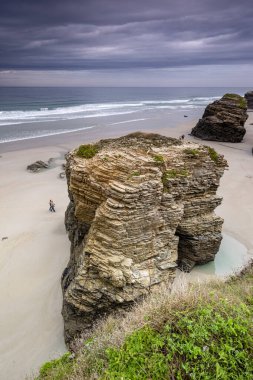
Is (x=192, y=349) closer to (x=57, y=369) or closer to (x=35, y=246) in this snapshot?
(x=57, y=369)

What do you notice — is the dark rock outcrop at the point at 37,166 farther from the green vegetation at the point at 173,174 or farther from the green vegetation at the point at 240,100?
the green vegetation at the point at 240,100

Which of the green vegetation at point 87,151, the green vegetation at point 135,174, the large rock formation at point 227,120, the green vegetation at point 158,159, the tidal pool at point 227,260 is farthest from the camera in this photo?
the large rock formation at point 227,120

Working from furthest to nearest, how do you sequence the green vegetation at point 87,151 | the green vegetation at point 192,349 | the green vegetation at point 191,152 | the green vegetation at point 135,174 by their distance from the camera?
1. the green vegetation at point 191,152
2. the green vegetation at point 87,151
3. the green vegetation at point 135,174
4. the green vegetation at point 192,349

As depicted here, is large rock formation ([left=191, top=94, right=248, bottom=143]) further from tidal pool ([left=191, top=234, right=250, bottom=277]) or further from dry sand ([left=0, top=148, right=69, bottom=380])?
tidal pool ([left=191, top=234, right=250, bottom=277])

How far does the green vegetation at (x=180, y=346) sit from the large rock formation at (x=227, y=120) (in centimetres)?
3850

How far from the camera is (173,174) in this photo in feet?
38.8

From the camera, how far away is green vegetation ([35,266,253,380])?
536 cm

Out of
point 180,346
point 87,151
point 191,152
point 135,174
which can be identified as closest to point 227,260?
point 191,152

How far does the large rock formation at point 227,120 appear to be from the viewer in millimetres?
41344

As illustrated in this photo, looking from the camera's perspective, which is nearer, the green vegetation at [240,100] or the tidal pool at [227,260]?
the tidal pool at [227,260]

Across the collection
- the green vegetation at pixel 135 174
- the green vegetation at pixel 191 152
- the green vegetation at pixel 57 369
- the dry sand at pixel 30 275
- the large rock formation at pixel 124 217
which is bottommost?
the dry sand at pixel 30 275

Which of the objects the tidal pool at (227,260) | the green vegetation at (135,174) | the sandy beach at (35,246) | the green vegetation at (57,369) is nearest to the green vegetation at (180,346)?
the green vegetation at (57,369)

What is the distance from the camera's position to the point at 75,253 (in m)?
13.0

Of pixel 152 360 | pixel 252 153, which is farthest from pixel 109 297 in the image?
pixel 252 153
